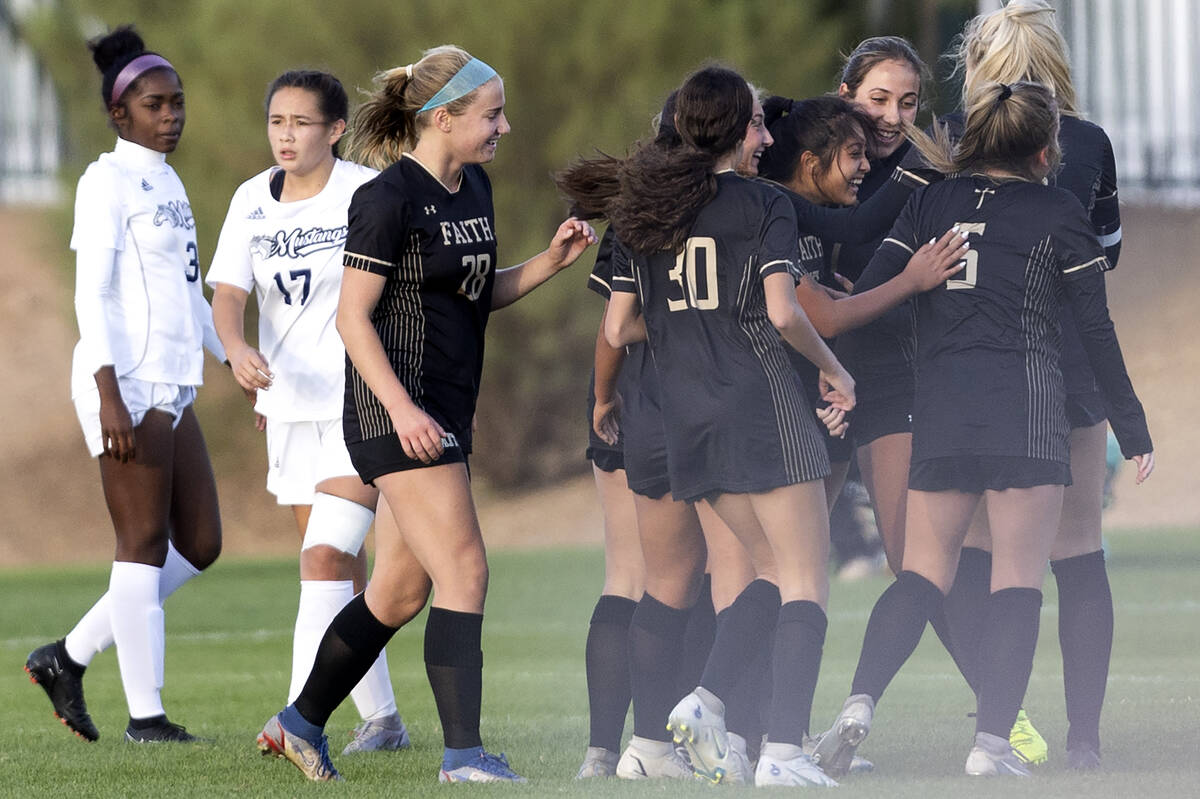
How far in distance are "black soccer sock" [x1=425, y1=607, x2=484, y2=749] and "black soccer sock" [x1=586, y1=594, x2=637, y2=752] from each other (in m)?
0.39

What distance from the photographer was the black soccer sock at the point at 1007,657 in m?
5.12

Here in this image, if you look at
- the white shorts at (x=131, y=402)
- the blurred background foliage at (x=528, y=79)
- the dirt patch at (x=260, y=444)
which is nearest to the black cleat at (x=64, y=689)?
the white shorts at (x=131, y=402)

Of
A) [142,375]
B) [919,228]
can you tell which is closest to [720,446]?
[919,228]

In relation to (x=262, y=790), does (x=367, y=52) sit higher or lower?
higher

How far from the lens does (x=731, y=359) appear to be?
5082mm

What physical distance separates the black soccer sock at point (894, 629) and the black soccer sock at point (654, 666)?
1.72ft

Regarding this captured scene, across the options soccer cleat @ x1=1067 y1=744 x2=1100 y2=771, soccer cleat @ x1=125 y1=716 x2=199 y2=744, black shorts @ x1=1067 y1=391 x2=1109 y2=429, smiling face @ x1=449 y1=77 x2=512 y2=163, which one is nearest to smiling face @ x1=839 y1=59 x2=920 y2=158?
black shorts @ x1=1067 y1=391 x2=1109 y2=429

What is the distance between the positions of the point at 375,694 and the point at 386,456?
4.38 ft

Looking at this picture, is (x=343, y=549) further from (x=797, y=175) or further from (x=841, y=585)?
→ (x=841, y=585)

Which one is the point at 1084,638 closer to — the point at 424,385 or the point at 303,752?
the point at 424,385

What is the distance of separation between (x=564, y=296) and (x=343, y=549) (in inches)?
603

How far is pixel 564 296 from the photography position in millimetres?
21344

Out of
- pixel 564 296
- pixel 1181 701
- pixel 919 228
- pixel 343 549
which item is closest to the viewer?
pixel 919 228

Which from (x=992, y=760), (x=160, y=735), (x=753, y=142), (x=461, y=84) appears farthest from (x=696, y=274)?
(x=160, y=735)
